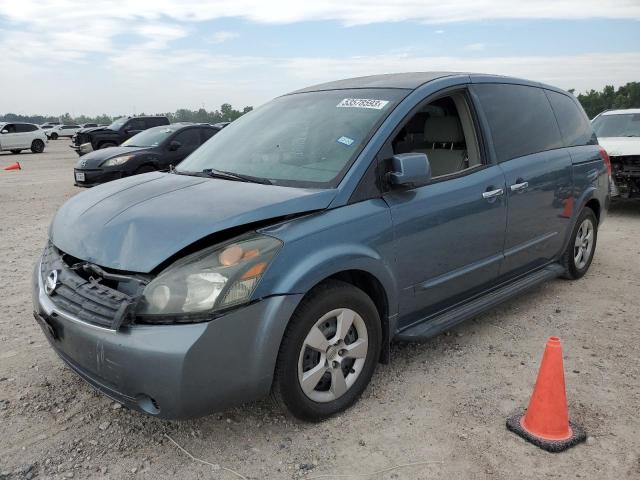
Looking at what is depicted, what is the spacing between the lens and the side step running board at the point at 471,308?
3246 millimetres


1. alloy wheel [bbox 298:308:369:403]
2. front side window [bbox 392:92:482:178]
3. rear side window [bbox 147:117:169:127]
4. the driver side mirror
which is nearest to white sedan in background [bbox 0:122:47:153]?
rear side window [bbox 147:117:169:127]

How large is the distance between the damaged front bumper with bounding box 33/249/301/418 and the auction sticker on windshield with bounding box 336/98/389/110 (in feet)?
4.58

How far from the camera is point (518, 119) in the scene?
13.6 ft

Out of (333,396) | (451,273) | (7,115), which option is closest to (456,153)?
(451,273)

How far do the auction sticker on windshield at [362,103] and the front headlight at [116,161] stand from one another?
7.87 metres

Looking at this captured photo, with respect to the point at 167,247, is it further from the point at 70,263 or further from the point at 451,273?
the point at 451,273

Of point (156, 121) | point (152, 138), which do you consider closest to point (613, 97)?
point (156, 121)

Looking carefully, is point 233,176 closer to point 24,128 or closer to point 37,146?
point 24,128

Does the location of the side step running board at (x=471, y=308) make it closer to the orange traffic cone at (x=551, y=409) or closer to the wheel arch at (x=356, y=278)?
the wheel arch at (x=356, y=278)

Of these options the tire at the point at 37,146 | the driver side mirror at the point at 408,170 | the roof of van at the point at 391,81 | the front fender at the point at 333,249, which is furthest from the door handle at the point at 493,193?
the tire at the point at 37,146

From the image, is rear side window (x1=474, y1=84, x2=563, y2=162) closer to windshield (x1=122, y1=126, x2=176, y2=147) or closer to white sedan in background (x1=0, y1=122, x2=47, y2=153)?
windshield (x1=122, y1=126, x2=176, y2=147)

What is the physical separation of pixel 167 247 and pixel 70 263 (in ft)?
2.42

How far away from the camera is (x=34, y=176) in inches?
647

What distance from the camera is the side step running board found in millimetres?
3246
